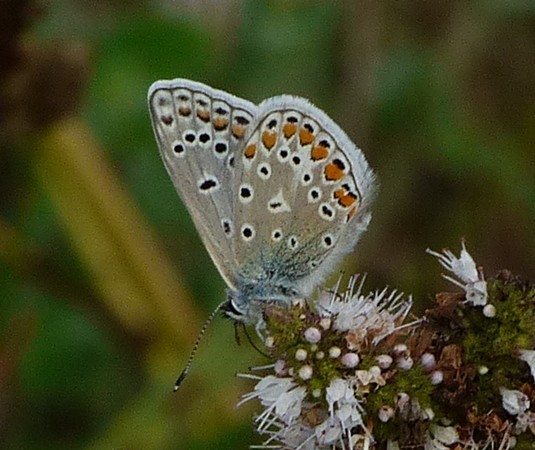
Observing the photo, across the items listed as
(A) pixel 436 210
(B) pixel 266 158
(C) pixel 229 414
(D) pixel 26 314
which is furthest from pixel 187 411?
(A) pixel 436 210

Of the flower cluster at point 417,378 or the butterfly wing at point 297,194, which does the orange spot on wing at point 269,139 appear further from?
the flower cluster at point 417,378

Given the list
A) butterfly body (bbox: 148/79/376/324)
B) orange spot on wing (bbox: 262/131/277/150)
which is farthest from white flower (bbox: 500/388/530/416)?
orange spot on wing (bbox: 262/131/277/150)

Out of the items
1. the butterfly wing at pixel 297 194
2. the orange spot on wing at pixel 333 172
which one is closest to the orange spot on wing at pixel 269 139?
the butterfly wing at pixel 297 194

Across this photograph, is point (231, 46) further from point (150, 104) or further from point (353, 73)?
point (150, 104)

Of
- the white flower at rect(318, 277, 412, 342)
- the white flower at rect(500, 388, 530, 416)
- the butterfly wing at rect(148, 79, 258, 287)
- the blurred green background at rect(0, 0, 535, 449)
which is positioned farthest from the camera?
the blurred green background at rect(0, 0, 535, 449)

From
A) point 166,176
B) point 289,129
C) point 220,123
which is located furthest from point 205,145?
point 166,176

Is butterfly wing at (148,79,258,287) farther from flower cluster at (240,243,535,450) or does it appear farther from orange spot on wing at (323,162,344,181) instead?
flower cluster at (240,243,535,450)
